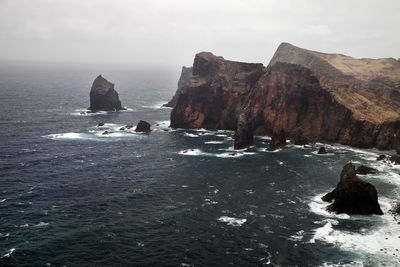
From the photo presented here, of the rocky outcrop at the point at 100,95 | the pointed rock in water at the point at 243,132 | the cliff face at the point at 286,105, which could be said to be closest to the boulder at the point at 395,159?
the cliff face at the point at 286,105

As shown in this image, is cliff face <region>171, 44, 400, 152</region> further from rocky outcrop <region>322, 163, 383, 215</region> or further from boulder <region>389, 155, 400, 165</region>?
rocky outcrop <region>322, 163, 383, 215</region>

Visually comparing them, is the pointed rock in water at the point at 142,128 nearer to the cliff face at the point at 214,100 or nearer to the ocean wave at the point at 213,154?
the cliff face at the point at 214,100

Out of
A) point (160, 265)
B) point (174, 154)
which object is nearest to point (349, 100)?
point (174, 154)

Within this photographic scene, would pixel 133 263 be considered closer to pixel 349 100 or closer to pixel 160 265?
pixel 160 265

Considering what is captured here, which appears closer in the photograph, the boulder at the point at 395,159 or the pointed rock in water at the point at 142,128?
the boulder at the point at 395,159

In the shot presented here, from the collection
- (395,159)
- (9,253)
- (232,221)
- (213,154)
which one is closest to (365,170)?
(395,159)

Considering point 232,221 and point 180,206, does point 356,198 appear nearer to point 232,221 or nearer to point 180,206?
point 232,221
